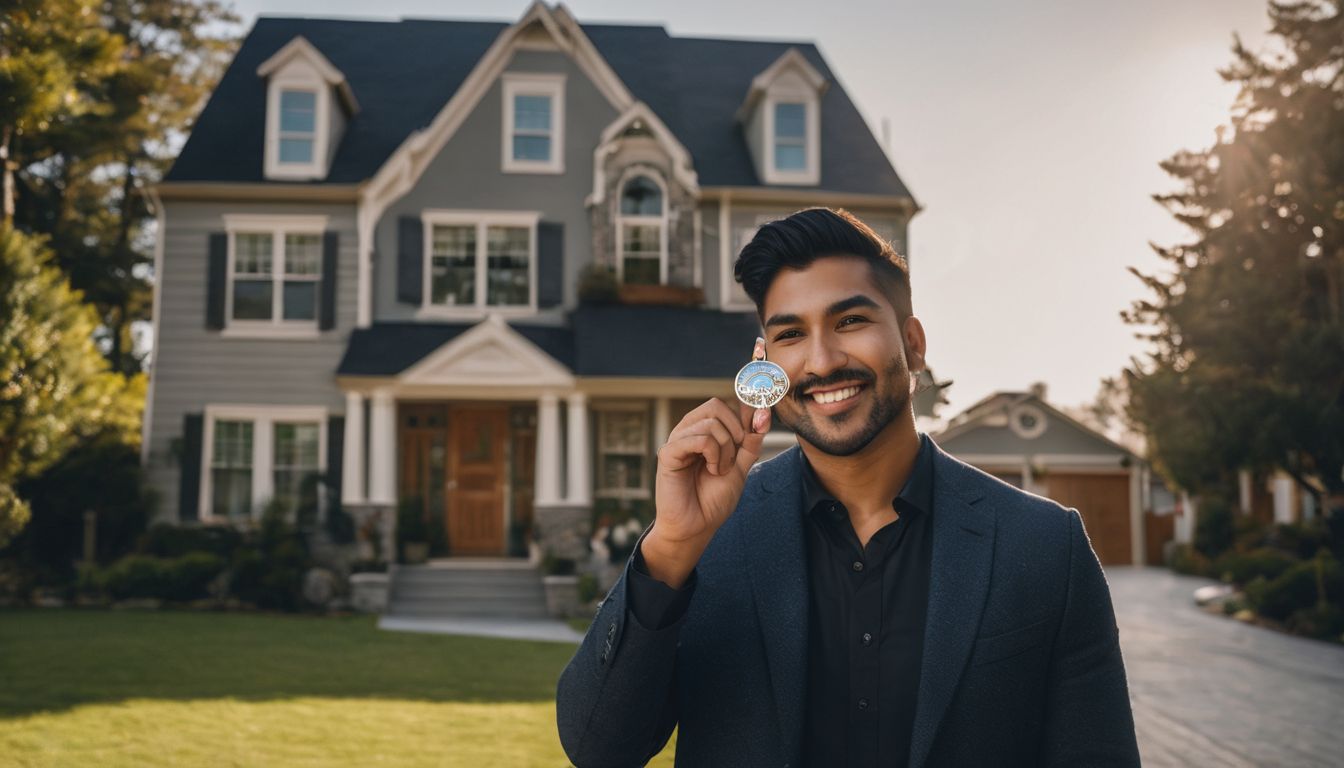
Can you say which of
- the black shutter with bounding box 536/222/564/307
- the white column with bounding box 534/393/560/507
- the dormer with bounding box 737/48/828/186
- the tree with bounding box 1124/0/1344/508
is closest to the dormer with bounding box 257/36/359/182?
the black shutter with bounding box 536/222/564/307

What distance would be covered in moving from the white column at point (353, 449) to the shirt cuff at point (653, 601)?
1632cm

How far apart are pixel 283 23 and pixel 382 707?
18445 millimetres

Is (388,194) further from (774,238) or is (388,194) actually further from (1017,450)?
(1017,450)

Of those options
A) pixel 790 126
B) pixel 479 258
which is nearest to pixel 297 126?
pixel 479 258

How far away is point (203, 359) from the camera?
732 inches

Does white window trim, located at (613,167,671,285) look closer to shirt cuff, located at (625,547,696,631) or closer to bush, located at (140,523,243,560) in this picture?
A: bush, located at (140,523,243,560)

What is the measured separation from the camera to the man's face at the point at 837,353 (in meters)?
2.46

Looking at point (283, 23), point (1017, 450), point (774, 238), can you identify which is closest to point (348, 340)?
point (283, 23)

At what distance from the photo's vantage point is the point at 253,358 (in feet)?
61.0

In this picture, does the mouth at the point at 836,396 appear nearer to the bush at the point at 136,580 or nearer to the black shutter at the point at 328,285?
the bush at the point at 136,580

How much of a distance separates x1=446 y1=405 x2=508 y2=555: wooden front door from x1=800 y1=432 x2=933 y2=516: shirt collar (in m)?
16.9

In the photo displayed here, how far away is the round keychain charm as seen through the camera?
2355 mm

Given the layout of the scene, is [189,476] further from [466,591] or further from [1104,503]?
[1104,503]

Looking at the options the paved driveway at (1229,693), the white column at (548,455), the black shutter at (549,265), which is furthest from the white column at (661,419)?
the paved driveway at (1229,693)
